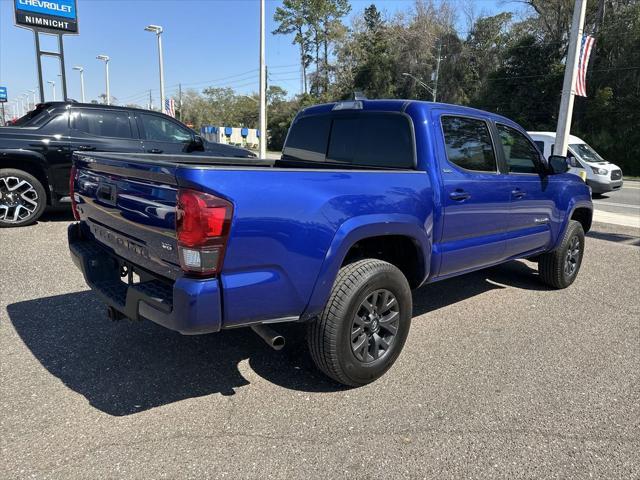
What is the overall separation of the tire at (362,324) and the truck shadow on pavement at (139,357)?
0.27 metres

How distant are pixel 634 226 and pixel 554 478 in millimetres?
9266

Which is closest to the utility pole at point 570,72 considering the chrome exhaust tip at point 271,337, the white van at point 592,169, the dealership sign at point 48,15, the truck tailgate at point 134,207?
the white van at point 592,169

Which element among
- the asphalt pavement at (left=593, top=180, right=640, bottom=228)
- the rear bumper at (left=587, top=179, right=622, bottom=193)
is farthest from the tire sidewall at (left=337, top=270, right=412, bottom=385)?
the rear bumper at (left=587, top=179, right=622, bottom=193)

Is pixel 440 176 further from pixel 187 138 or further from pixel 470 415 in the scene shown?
pixel 187 138

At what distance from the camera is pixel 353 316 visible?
2.98 m

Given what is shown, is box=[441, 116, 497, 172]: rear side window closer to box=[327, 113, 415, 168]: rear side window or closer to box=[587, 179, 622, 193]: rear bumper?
box=[327, 113, 415, 168]: rear side window

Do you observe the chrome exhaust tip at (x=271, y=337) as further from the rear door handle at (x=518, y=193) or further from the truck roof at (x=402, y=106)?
the rear door handle at (x=518, y=193)

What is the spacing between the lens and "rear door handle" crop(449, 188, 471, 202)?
364 centimetres

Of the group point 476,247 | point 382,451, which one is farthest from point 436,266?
point 382,451

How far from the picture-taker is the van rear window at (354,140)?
3.66 metres

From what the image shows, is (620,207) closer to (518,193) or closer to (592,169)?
(592,169)

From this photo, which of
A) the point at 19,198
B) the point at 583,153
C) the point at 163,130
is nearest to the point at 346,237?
the point at 19,198

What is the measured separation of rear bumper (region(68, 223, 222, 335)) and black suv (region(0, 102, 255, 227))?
4657mm

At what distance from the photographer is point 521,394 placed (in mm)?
3178
